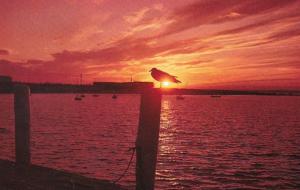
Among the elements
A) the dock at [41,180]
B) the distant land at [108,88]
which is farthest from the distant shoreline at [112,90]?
the dock at [41,180]

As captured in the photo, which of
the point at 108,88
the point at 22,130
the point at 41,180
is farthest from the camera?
the point at 22,130

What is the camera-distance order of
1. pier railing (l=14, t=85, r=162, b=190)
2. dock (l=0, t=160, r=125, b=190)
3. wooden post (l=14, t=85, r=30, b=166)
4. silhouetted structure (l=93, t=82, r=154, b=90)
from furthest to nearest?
1. wooden post (l=14, t=85, r=30, b=166)
2. dock (l=0, t=160, r=125, b=190)
3. pier railing (l=14, t=85, r=162, b=190)
4. silhouetted structure (l=93, t=82, r=154, b=90)

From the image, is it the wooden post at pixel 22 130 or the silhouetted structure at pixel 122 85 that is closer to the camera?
the silhouetted structure at pixel 122 85

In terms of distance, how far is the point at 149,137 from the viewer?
7.73 metres

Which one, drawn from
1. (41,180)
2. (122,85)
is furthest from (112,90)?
(41,180)

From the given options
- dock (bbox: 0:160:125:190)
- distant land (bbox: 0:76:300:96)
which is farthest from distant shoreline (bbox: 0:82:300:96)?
dock (bbox: 0:160:125:190)

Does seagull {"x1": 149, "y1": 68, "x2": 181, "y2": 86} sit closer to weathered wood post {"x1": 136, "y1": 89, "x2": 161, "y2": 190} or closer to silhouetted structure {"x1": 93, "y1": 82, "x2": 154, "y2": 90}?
weathered wood post {"x1": 136, "y1": 89, "x2": 161, "y2": 190}

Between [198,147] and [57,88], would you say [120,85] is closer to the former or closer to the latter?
[57,88]

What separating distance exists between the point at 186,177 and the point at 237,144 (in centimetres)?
2311

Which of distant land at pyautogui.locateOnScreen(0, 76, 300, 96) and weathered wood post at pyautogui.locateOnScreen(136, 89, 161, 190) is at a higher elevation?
distant land at pyautogui.locateOnScreen(0, 76, 300, 96)

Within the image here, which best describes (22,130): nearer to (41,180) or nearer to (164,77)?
(41,180)

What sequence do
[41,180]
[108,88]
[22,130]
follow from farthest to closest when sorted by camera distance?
1. [22,130]
2. [41,180]
3. [108,88]

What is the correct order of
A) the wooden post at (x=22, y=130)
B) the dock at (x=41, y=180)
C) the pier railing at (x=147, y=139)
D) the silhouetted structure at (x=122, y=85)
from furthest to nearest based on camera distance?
the wooden post at (x=22, y=130)
the dock at (x=41, y=180)
the pier railing at (x=147, y=139)
the silhouetted structure at (x=122, y=85)

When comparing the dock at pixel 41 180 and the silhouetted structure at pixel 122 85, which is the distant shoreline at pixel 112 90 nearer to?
the silhouetted structure at pixel 122 85
